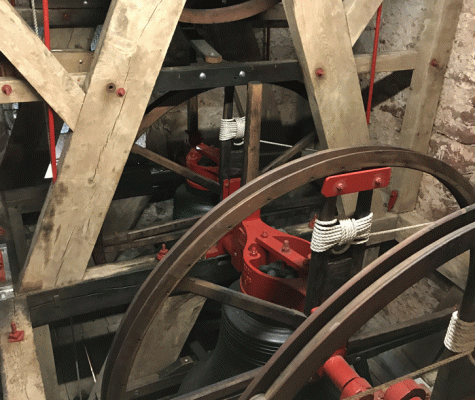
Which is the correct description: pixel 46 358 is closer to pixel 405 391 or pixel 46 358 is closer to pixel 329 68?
pixel 405 391

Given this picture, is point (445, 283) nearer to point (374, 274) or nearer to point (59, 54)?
point (374, 274)

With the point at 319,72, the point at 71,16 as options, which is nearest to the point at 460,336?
the point at 319,72

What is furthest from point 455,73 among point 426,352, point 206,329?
point 206,329

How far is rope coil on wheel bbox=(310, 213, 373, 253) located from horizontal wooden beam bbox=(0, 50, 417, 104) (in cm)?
94

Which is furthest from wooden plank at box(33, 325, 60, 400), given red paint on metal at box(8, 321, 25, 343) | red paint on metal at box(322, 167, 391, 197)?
red paint on metal at box(322, 167, 391, 197)

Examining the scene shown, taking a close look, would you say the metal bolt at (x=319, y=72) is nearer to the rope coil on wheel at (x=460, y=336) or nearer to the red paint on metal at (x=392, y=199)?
the red paint on metal at (x=392, y=199)

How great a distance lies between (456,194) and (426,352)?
138 cm

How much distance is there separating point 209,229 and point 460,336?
30.3 inches

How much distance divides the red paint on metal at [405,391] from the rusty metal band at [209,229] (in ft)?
2.16

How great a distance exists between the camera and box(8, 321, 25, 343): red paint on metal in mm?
1878

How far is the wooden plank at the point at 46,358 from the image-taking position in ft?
7.55

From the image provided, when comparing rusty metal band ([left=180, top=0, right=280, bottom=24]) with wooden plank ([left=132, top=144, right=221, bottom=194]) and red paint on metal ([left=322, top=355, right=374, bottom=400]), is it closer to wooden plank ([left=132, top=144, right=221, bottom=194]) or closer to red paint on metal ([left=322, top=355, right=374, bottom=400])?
wooden plank ([left=132, top=144, right=221, bottom=194])

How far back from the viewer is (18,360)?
1787 millimetres

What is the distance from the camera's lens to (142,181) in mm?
3314
